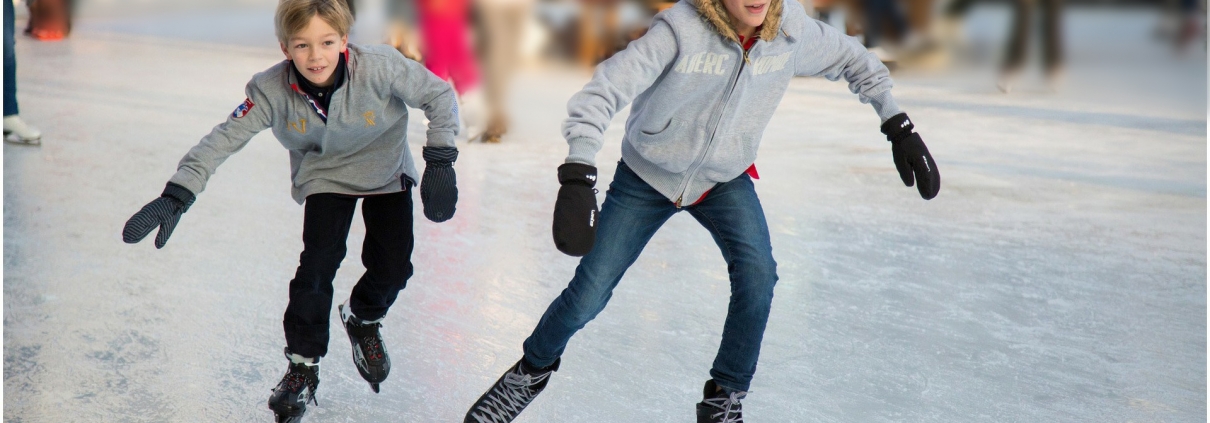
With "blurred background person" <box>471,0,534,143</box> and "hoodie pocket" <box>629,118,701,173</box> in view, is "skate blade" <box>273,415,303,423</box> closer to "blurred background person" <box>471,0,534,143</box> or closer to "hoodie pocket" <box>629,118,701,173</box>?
"hoodie pocket" <box>629,118,701,173</box>

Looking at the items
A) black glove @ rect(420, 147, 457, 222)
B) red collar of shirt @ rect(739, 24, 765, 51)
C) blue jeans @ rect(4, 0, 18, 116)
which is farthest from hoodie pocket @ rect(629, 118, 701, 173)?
blue jeans @ rect(4, 0, 18, 116)

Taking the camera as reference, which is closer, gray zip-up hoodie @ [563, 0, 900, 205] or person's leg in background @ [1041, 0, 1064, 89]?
gray zip-up hoodie @ [563, 0, 900, 205]

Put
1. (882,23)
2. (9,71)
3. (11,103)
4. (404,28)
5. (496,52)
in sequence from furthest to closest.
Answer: (882,23)
(404,28)
(496,52)
(11,103)
(9,71)

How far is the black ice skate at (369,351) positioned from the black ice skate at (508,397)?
26cm

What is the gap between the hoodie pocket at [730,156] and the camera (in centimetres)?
170

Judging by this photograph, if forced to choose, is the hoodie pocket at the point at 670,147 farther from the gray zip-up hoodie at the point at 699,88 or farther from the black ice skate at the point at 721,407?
the black ice skate at the point at 721,407

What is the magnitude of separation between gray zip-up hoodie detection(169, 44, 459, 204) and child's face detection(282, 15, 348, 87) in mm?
41

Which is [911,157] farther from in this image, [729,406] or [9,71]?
[9,71]

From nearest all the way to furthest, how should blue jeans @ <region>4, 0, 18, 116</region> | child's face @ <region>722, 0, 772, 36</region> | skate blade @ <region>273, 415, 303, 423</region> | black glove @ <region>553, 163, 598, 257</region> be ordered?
black glove @ <region>553, 163, 598, 257</region> → child's face @ <region>722, 0, 772, 36</region> → skate blade @ <region>273, 415, 303, 423</region> → blue jeans @ <region>4, 0, 18, 116</region>

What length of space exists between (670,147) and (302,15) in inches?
24.0

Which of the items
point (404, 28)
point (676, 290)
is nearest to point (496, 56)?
point (404, 28)

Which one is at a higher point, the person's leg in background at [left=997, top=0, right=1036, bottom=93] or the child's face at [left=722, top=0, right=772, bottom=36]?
the child's face at [left=722, top=0, right=772, bottom=36]

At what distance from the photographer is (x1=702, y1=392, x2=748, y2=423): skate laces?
1.75 metres

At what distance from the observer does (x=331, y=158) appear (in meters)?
1.87
